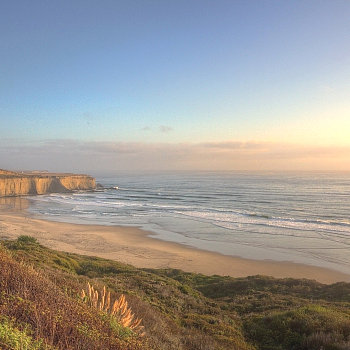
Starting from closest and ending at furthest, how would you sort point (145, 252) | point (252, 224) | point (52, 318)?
point (52, 318), point (145, 252), point (252, 224)

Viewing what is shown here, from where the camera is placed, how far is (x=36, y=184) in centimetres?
7038

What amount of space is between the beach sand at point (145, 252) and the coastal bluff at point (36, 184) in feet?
120

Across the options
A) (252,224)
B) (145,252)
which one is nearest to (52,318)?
(145,252)

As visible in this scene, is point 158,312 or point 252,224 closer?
point 158,312

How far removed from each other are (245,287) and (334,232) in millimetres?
20095

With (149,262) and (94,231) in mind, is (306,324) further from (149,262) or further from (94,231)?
(94,231)

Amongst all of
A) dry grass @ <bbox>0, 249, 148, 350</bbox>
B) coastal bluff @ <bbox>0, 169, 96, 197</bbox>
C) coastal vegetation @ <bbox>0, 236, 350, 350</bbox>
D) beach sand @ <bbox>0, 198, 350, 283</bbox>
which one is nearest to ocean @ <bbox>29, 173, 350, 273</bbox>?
beach sand @ <bbox>0, 198, 350, 283</bbox>

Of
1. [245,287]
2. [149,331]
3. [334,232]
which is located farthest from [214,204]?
[149,331]

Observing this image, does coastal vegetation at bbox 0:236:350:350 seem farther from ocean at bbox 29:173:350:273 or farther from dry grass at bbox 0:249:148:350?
ocean at bbox 29:173:350:273

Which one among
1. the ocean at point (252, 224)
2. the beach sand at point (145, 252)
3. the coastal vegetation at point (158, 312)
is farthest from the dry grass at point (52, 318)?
the ocean at point (252, 224)

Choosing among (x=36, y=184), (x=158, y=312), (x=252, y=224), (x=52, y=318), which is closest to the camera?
(x=52, y=318)

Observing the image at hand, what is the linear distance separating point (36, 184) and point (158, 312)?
231 feet

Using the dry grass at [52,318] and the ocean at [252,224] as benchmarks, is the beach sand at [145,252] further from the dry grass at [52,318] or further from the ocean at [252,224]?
the dry grass at [52,318]

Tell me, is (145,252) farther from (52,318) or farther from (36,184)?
(36,184)
